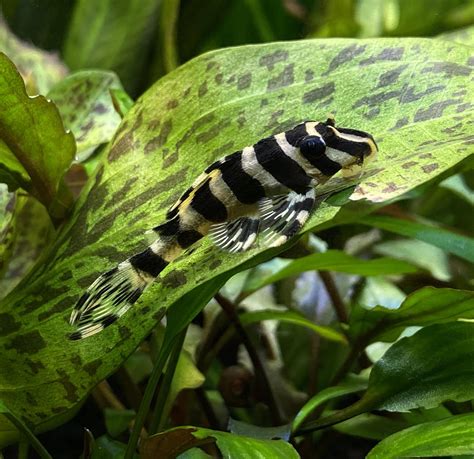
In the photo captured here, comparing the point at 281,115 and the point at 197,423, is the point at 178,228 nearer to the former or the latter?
the point at 281,115

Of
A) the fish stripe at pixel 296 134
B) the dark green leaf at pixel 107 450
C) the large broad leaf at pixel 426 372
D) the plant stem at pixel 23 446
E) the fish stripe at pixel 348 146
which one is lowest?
the large broad leaf at pixel 426 372

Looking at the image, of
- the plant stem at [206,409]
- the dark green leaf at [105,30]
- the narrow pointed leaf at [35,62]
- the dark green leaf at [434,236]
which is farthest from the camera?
the dark green leaf at [105,30]

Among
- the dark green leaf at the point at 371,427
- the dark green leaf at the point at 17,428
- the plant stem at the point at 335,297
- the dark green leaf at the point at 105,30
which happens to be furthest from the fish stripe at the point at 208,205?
the dark green leaf at the point at 105,30

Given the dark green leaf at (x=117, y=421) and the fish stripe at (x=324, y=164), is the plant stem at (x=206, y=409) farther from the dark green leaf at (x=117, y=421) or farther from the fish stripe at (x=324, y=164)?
the fish stripe at (x=324, y=164)

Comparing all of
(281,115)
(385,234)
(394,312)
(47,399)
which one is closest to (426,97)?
(281,115)

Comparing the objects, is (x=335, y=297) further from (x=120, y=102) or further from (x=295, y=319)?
(x=120, y=102)

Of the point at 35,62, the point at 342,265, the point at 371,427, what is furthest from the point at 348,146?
the point at 35,62
